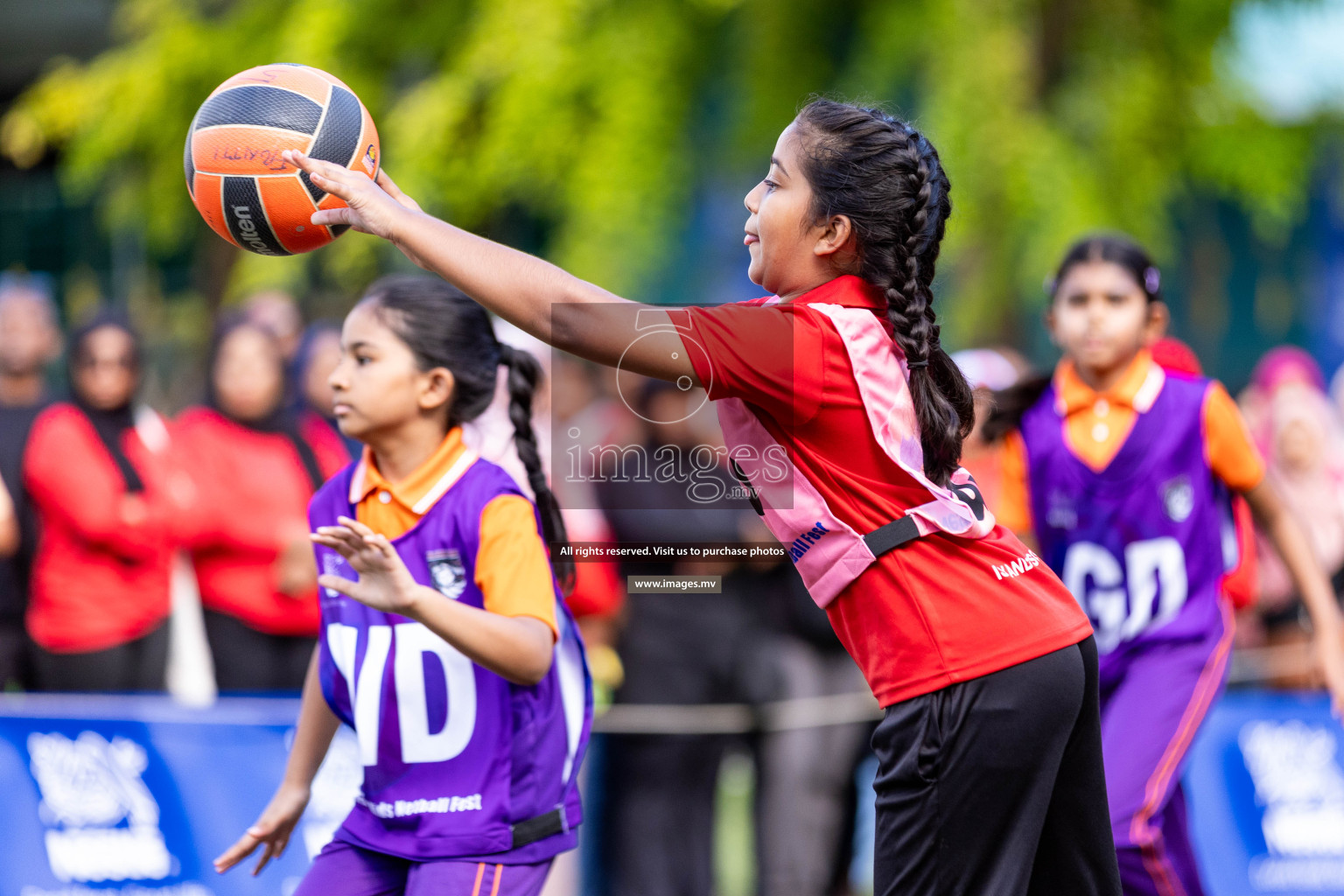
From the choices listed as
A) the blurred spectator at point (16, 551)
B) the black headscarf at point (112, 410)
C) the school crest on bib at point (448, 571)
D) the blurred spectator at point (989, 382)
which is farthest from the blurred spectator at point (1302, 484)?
the blurred spectator at point (16, 551)

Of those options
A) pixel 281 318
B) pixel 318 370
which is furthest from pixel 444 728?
pixel 281 318

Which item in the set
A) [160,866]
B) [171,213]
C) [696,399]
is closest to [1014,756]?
[696,399]

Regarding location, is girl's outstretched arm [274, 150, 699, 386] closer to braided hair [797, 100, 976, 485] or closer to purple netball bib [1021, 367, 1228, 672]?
braided hair [797, 100, 976, 485]

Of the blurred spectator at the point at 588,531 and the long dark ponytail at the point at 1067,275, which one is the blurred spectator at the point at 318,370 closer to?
the blurred spectator at the point at 588,531

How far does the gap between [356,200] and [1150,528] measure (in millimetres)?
2938

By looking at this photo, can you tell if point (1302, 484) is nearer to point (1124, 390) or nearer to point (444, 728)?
point (1124, 390)

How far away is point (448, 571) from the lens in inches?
125

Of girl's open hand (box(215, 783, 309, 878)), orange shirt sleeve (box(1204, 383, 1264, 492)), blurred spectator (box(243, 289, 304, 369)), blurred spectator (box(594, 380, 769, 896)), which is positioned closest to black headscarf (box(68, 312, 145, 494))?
blurred spectator (box(243, 289, 304, 369))

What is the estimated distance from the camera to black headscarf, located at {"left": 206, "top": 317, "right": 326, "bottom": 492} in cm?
623

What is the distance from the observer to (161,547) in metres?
6.04

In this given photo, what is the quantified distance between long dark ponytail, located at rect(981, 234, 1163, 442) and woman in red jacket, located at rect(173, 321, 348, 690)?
2.89m

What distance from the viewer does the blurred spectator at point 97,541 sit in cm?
590

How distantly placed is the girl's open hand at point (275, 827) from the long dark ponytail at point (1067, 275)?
2.53 meters

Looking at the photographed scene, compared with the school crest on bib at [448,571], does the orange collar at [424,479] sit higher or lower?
higher
